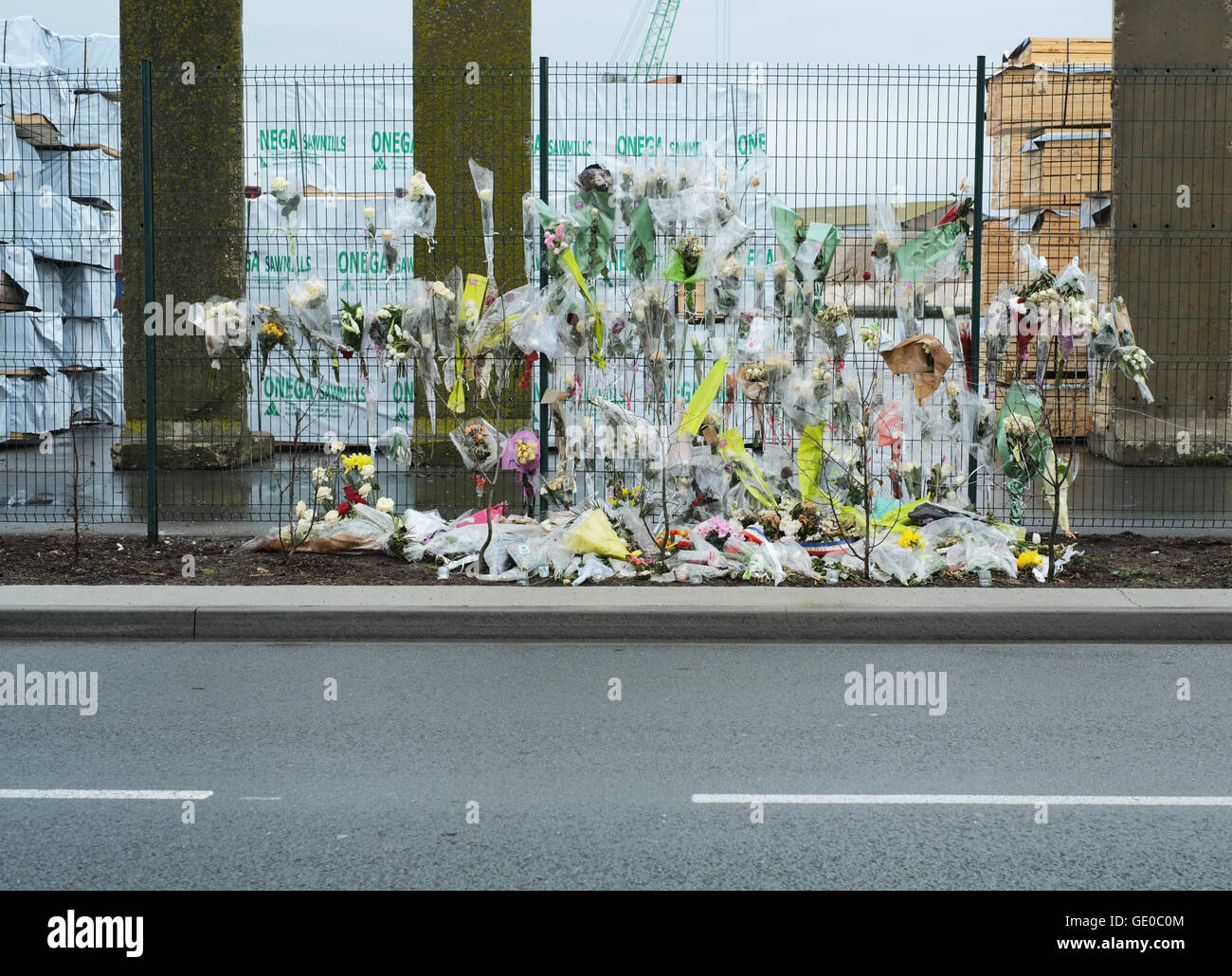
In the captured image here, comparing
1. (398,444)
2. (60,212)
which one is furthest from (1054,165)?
(60,212)

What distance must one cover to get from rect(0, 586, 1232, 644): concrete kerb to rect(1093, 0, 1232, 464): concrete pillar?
5139 mm

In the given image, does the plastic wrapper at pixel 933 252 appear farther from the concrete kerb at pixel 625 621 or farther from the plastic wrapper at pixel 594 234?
the concrete kerb at pixel 625 621

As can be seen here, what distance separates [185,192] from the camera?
12586 millimetres

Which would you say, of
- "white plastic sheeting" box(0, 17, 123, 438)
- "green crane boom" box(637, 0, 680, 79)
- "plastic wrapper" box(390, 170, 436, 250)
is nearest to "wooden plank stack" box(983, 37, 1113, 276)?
"plastic wrapper" box(390, 170, 436, 250)

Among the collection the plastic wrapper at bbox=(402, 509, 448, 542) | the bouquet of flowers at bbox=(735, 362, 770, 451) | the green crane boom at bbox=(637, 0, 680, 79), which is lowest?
the plastic wrapper at bbox=(402, 509, 448, 542)

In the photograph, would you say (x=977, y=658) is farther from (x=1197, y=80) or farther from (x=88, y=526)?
(x=1197, y=80)

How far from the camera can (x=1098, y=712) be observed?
5949 millimetres

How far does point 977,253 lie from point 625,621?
393cm

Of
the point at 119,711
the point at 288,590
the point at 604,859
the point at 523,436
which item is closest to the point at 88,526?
the point at 288,590

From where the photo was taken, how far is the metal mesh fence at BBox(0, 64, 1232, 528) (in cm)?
923

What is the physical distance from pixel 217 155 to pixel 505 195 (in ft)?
9.08

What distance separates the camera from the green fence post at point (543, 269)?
9398 mm

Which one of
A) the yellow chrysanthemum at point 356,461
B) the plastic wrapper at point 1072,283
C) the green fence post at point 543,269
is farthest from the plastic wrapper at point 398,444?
the plastic wrapper at point 1072,283
